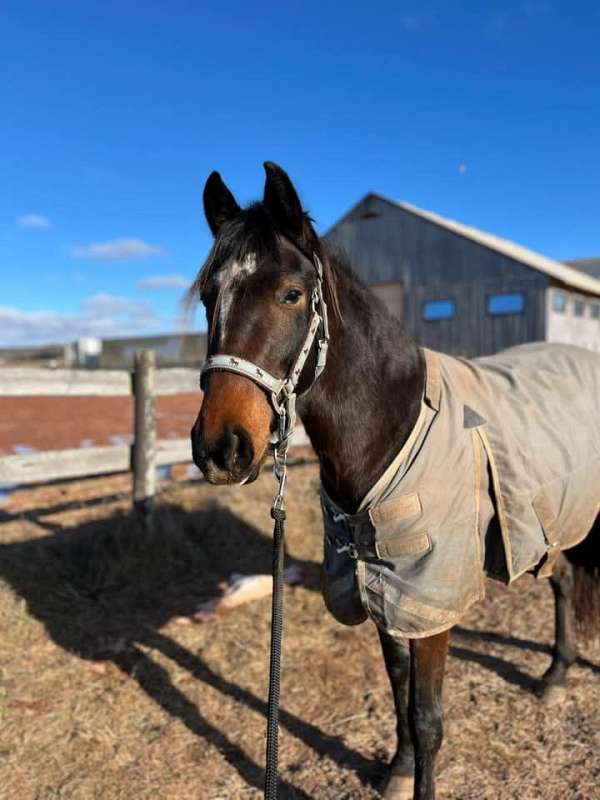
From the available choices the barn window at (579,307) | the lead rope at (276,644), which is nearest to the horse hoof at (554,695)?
the lead rope at (276,644)

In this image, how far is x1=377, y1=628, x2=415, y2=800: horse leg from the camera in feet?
8.41

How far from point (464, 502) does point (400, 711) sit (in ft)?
3.61

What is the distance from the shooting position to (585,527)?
2.96 meters

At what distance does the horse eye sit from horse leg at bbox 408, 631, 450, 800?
1.38 m

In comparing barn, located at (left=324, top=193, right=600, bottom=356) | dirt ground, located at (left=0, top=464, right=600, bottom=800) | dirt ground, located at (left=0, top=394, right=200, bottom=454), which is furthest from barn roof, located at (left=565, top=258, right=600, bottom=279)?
dirt ground, located at (left=0, top=464, right=600, bottom=800)

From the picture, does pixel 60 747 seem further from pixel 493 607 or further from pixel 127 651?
pixel 493 607

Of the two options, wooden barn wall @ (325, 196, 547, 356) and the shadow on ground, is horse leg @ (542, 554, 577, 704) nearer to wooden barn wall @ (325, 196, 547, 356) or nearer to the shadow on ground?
the shadow on ground

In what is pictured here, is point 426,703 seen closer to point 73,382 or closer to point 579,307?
point 73,382

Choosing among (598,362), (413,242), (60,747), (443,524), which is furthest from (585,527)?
(413,242)

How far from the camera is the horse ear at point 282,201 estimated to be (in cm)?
191

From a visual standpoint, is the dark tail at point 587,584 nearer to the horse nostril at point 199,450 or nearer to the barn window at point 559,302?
the horse nostril at point 199,450

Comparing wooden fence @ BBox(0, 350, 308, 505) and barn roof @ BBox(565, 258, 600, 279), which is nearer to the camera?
wooden fence @ BBox(0, 350, 308, 505)

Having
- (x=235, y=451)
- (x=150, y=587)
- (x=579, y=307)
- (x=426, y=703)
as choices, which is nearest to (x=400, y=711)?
(x=426, y=703)

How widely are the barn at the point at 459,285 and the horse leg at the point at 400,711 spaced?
1760 centimetres
